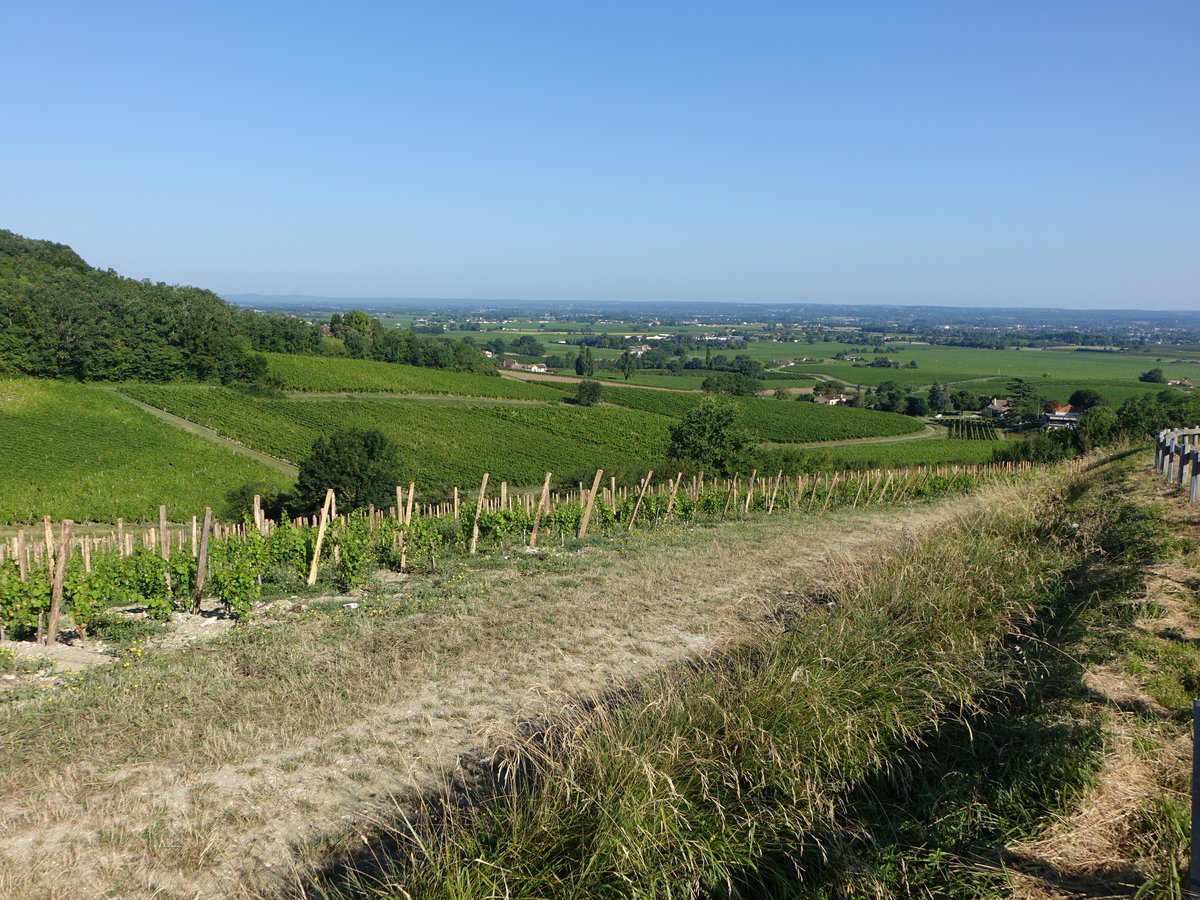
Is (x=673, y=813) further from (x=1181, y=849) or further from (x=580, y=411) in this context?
(x=580, y=411)

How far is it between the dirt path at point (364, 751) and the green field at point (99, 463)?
1035 inches

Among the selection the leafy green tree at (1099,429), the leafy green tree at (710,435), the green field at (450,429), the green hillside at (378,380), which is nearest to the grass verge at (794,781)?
the leafy green tree at (710,435)

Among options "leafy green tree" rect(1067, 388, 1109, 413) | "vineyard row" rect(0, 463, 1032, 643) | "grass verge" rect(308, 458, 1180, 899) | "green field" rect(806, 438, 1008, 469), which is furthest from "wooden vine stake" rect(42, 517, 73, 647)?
"leafy green tree" rect(1067, 388, 1109, 413)

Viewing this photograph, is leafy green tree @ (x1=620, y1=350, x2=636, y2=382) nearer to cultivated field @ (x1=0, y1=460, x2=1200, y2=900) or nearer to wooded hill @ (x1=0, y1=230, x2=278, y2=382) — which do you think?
wooded hill @ (x1=0, y1=230, x2=278, y2=382)

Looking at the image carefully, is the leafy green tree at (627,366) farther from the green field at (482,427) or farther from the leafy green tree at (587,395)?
the green field at (482,427)

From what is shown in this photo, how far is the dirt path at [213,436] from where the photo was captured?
137ft

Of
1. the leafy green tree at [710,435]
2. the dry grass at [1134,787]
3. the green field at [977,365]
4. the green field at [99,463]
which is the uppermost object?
the green field at [977,365]

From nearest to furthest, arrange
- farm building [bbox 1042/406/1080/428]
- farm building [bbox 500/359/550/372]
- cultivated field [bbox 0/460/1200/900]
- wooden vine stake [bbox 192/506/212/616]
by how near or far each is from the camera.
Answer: cultivated field [bbox 0/460/1200/900] → wooden vine stake [bbox 192/506/212/616] → farm building [bbox 1042/406/1080/428] → farm building [bbox 500/359/550/372]

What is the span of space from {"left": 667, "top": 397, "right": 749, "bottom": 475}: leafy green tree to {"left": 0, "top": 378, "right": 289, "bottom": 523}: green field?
18.9 meters

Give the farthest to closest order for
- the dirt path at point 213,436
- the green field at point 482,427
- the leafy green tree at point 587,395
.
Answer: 1. the leafy green tree at point 587,395
2. the green field at point 482,427
3. the dirt path at point 213,436

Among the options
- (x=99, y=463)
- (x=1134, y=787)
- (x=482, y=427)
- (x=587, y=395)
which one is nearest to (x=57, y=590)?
(x=1134, y=787)

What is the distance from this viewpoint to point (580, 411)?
65.9 meters

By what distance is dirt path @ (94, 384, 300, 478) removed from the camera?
41678 millimetres

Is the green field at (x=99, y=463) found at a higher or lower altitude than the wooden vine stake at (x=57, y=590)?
lower
